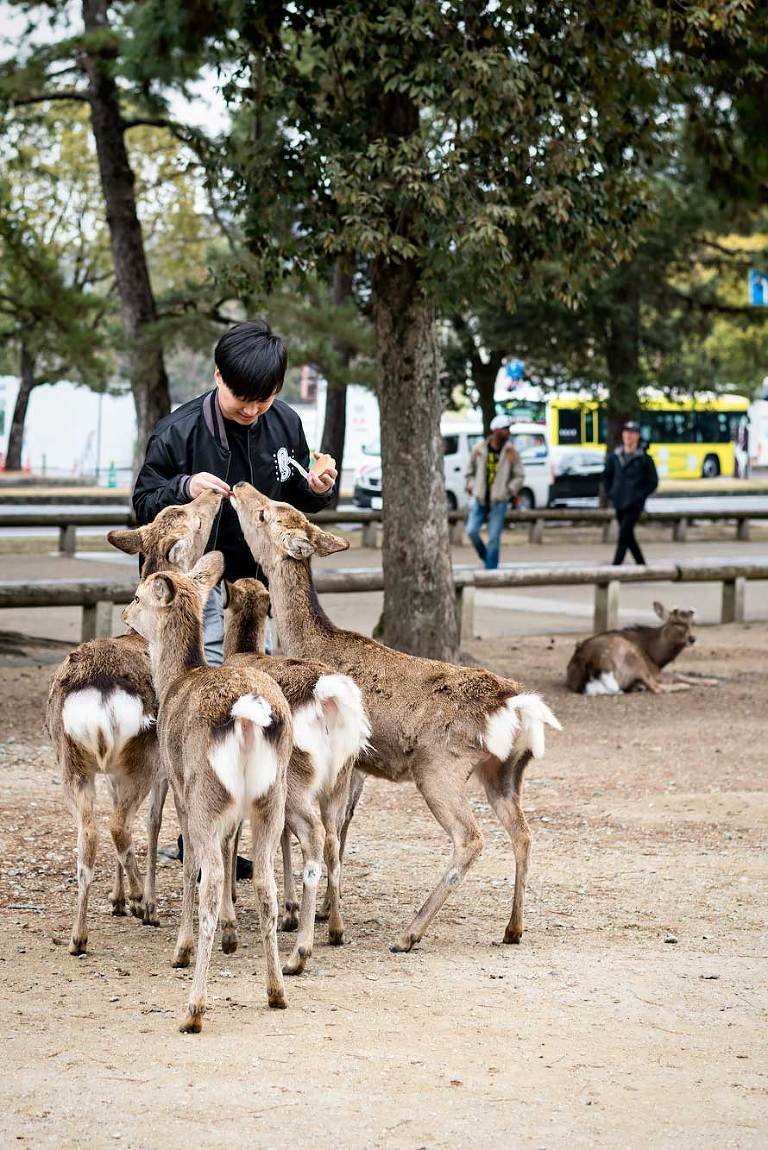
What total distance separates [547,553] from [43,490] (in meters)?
19.0

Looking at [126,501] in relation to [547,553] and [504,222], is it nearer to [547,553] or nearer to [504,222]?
[547,553]

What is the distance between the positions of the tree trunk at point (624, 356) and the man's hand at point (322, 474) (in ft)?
68.1

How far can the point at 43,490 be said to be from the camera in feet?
129

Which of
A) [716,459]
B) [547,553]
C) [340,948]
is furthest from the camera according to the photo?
[716,459]

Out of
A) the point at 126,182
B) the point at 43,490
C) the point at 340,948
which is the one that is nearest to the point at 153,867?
the point at 340,948

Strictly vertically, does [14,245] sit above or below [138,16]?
below

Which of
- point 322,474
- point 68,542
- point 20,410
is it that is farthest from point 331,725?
point 20,410

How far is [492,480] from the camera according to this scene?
65.4 feet

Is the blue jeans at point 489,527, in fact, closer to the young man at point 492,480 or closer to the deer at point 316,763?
the young man at point 492,480

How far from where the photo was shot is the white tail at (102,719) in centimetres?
523

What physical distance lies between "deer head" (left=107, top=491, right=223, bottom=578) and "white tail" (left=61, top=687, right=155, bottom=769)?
51cm

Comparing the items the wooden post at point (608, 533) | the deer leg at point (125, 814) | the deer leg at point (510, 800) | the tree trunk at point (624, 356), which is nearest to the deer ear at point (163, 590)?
the deer leg at point (125, 814)

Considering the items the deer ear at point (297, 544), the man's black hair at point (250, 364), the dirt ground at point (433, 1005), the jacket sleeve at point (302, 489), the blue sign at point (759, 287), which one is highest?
the blue sign at point (759, 287)

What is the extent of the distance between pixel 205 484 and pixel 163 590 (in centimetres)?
59
